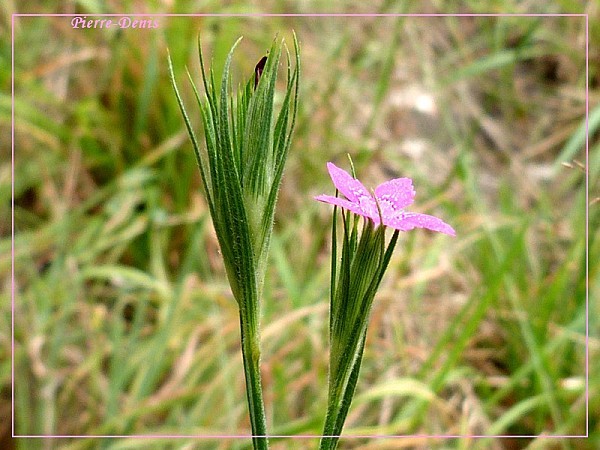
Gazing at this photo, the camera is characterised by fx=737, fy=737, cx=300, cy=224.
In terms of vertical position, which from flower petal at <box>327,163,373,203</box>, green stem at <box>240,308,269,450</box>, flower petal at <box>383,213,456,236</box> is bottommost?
green stem at <box>240,308,269,450</box>

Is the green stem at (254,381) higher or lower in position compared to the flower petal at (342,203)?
lower

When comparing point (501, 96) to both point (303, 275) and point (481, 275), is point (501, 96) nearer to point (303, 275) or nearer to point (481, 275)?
point (481, 275)

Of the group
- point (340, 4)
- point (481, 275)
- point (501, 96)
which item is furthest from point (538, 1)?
point (481, 275)

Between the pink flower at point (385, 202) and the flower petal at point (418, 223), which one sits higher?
the pink flower at point (385, 202)

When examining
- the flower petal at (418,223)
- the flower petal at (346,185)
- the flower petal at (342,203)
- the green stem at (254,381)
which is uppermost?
the flower petal at (346,185)

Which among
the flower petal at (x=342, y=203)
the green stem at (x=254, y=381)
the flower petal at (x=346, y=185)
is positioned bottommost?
the green stem at (x=254, y=381)

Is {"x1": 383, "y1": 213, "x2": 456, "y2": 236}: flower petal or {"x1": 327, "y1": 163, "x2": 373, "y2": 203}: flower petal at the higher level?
{"x1": 327, "y1": 163, "x2": 373, "y2": 203}: flower petal
